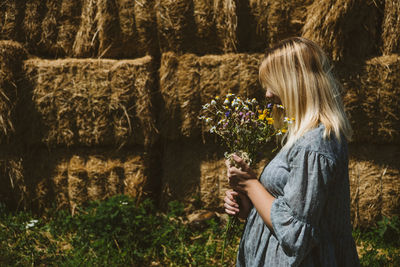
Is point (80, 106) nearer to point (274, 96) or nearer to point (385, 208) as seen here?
point (274, 96)

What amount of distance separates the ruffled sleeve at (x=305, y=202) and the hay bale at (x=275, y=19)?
2.28 m

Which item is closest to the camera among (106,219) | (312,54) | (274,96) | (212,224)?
(312,54)

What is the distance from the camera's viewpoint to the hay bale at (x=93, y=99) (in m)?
3.40

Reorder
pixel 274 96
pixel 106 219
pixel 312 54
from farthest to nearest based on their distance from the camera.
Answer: pixel 106 219 < pixel 274 96 < pixel 312 54

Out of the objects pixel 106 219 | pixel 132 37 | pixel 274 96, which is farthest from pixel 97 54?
pixel 274 96

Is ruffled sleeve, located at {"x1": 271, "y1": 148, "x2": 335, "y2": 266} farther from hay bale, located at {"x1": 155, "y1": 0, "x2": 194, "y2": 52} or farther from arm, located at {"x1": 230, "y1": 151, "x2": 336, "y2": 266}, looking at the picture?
hay bale, located at {"x1": 155, "y1": 0, "x2": 194, "y2": 52}

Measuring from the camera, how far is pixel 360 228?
345 centimetres

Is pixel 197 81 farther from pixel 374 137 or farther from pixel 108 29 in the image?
pixel 374 137

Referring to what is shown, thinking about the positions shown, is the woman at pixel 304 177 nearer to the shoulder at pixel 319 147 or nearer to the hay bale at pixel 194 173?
the shoulder at pixel 319 147

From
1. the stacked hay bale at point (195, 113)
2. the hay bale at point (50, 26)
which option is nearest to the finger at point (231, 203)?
the stacked hay bale at point (195, 113)

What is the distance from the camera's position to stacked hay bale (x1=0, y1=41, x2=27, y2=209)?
133 inches

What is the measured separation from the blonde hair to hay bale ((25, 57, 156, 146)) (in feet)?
6.81

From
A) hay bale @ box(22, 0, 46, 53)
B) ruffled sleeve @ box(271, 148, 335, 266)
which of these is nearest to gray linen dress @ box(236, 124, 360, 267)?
ruffled sleeve @ box(271, 148, 335, 266)

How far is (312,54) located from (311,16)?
1931 millimetres
